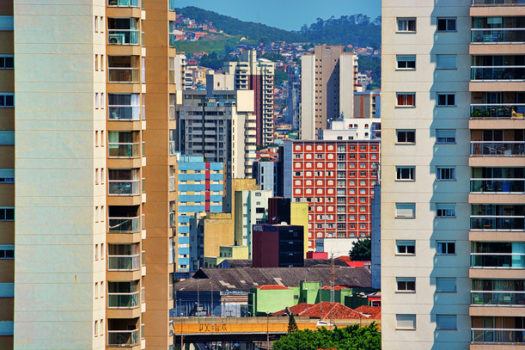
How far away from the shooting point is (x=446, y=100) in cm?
4150

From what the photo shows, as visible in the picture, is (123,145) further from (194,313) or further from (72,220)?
(194,313)

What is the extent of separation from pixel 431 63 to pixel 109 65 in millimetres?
8532

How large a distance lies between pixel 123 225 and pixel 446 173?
867 centimetres

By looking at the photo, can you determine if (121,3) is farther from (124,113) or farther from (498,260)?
(498,260)

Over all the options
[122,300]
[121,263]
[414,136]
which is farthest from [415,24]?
[122,300]

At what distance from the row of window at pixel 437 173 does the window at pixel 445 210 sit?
69 cm

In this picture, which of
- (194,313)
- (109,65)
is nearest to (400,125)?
(109,65)

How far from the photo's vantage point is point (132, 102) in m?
41.6

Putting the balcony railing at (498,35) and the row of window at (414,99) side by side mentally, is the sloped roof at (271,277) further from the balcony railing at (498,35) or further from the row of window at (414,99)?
the balcony railing at (498,35)

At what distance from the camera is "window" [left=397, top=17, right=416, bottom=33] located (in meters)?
41.6

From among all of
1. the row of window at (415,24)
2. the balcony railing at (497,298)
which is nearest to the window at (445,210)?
the balcony railing at (497,298)

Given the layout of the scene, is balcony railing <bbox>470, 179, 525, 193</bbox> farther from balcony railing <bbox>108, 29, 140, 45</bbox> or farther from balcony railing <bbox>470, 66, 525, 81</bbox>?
balcony railing <bbox>108, 29, 140, 45</bbox>

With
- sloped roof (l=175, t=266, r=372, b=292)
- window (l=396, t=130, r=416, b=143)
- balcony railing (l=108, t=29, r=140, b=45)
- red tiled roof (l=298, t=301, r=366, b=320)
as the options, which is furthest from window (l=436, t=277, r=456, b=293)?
sloped roof (l=175, t=266, r=372, b=292)

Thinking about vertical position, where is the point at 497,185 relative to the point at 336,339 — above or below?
above
